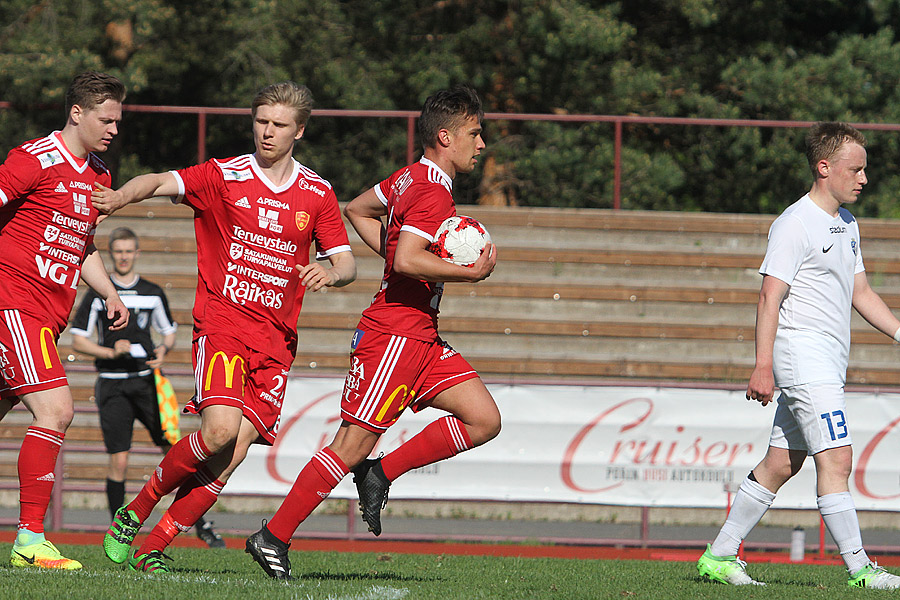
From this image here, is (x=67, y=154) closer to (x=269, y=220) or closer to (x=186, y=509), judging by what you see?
(x=269, y=220)

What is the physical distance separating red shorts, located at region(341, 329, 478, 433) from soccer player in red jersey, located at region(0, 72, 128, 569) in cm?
130

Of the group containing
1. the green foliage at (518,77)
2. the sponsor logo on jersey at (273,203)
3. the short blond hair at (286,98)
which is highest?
the green foliage at (518,77)

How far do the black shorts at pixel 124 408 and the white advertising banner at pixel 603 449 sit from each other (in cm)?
88

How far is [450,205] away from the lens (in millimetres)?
5316

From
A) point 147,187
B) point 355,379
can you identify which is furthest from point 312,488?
point 147,187

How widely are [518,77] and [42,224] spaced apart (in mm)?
16424

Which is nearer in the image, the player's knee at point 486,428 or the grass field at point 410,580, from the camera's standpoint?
the grass field at point 410,580

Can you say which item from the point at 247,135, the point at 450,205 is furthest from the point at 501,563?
the point at 247,135

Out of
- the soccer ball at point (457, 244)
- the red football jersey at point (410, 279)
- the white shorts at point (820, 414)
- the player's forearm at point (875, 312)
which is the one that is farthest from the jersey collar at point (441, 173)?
the player's forearm at point (875, 312)

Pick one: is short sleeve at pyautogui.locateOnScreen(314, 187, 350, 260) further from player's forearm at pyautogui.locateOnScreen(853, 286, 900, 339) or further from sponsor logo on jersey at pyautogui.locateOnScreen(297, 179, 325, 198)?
player's forearm at pyautogui.locateOnScreen(853, 286, 900, 339)

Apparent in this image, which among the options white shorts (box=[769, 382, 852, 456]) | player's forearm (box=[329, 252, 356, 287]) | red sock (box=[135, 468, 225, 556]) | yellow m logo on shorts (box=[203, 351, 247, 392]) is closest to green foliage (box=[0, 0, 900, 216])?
player's forearm (box=[329, 252, 356, 287])

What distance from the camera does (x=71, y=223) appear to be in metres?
5.52

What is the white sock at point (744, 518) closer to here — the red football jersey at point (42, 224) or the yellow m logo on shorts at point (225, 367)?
the yellow m logo on shorts at point (225, 367)

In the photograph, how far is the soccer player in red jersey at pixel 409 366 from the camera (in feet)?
17.1
